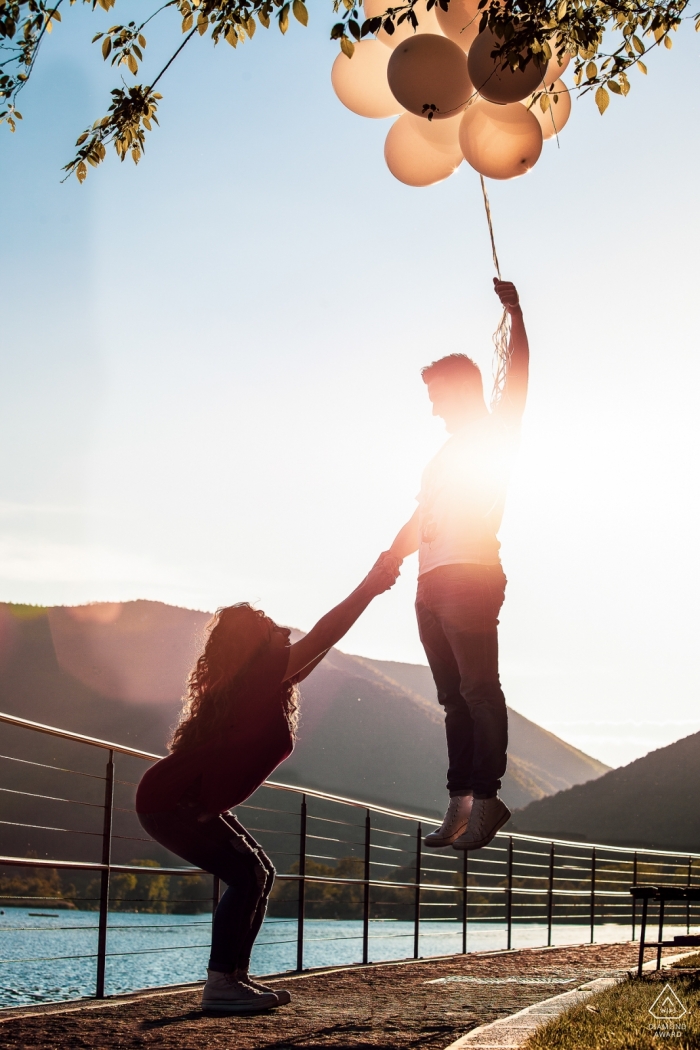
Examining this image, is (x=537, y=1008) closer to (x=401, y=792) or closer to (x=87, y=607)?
(x=401, y=792)

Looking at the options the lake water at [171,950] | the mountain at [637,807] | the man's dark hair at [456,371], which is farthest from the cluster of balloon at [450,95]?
the mountain at [637,807]

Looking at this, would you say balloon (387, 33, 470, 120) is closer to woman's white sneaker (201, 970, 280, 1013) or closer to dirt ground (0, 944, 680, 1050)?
dirt ground (0, 944, 680, 1050)

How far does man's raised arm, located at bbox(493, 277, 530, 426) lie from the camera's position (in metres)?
2.80

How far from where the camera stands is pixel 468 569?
2.67m

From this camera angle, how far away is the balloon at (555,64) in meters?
3.09

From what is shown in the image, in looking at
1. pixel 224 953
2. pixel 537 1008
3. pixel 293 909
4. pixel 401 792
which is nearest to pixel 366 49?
pixel 224 953

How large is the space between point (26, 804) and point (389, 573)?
109 m

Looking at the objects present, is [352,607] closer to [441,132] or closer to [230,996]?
[441,132]

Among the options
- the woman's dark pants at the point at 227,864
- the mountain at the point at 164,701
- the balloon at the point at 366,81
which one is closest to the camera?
the balloon at the point at 366,81

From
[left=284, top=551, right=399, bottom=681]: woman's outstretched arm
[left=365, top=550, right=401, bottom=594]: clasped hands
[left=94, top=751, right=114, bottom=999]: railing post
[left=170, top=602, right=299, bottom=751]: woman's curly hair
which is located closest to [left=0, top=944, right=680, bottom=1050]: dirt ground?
[left=94, top=751, right=114, bottom=999]: railing post

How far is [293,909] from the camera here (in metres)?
86.1

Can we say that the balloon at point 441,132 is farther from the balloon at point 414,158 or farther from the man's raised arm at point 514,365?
the man's raised arm at point 514,365

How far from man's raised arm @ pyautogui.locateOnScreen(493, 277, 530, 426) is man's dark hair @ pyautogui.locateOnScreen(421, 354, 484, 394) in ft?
0.32

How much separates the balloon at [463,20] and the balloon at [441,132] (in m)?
0.21
